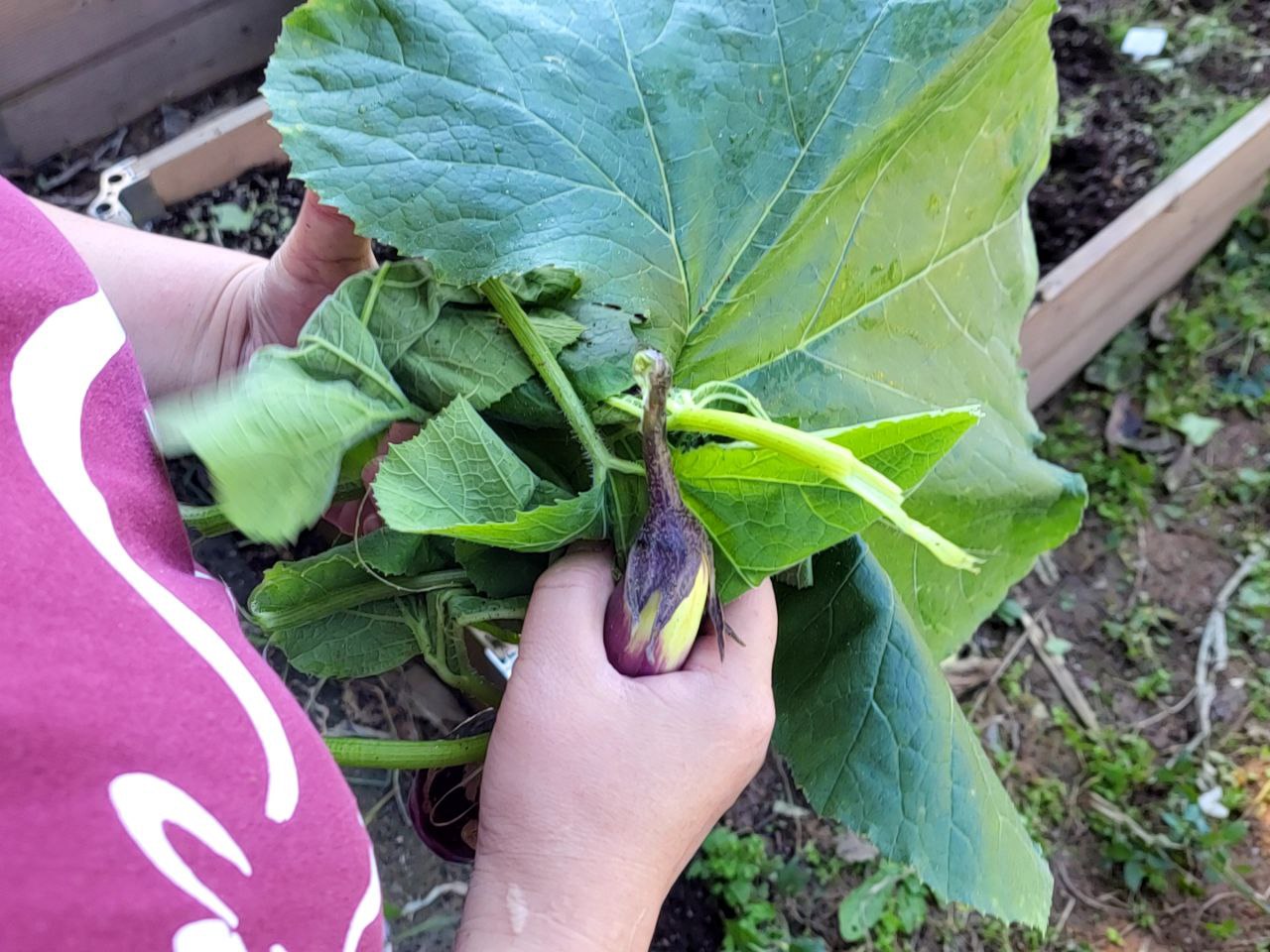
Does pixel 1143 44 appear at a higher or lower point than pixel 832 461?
lower

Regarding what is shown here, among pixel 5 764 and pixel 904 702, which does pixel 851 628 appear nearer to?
pixel 904 702

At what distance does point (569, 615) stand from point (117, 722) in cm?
25

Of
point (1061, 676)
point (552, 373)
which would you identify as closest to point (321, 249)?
point (552, 373)

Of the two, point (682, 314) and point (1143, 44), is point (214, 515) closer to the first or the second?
point (682, 314)

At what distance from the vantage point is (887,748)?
2.64 feet

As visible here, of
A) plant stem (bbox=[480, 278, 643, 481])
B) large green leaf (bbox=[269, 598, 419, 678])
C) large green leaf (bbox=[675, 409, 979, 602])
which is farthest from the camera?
large green leaf (bbox=[269, 598, 419, 678])

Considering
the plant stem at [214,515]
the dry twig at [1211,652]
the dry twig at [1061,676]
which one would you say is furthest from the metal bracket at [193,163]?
the dry twig at [1211,652]

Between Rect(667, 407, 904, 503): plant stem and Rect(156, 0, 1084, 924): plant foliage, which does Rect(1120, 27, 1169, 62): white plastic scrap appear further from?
Rect(667, 407, 904, 503): plant stem

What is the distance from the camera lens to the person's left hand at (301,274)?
87 cm

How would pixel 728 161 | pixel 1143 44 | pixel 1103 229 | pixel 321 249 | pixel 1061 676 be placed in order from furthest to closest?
pixel 1143 44 → pixel 1103 229 → pixel 1061 676 → pixel 321 249 → pixel 728 161

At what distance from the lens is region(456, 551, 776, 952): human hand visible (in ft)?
2.07

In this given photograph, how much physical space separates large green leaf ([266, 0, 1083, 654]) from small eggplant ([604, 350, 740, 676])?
0.42 ft

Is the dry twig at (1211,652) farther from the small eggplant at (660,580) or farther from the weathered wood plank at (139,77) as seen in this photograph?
the weathered wood plank at (139,77)

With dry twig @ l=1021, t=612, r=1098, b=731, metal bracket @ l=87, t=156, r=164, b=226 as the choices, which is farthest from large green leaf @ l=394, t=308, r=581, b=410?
dry twig @ l=1021, t=612, r=1098, b=731
